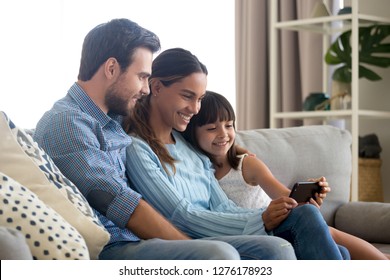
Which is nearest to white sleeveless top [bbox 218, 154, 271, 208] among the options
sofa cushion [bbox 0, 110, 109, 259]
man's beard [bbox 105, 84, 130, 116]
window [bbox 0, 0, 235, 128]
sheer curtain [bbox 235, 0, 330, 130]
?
man's beard [bbox 105, 84, 130, 116]

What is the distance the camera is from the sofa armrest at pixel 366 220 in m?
2.84

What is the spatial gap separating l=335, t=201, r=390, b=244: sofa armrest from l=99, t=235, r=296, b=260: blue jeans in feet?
3.52

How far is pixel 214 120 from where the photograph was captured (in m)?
2.42

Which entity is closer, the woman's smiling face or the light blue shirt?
the light blue shirt

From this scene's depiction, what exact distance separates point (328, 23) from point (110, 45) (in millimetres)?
2375

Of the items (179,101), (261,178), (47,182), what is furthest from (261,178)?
(47,182)

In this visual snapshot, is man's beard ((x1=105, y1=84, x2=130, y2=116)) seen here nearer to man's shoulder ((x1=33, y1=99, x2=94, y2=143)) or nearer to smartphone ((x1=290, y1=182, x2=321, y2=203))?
man's shoulder ((x1=33, y1=99, x2=94, y2=143))

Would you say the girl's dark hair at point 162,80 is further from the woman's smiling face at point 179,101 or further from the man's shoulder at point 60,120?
the man's shoulder at point 60,120

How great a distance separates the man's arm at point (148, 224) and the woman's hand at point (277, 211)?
11.1 inches

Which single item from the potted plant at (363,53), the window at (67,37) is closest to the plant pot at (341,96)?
the potted plant at (363,53)

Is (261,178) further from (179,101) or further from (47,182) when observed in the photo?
(47,182)

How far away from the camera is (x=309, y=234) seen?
6.65 ft

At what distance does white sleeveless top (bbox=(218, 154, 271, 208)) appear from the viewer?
246 centimetres
